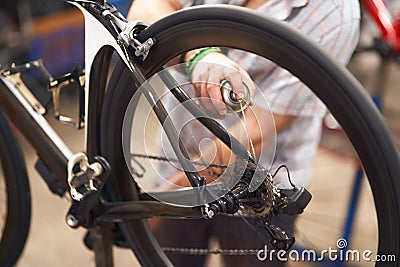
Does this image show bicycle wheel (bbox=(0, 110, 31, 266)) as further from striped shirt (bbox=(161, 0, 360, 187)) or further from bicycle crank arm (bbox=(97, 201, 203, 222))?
striped shirt (bbox=(161, 0, 360, 187))

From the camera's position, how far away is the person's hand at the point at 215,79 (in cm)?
69

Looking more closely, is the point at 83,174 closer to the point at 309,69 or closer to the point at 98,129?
the point at 98,129

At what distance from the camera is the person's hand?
0.69 metres

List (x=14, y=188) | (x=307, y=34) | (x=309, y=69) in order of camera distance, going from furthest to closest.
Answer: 1. (x=14, y=188)
2. (x=307, y=34)
3. (x=309, y=69)

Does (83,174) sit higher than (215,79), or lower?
lower

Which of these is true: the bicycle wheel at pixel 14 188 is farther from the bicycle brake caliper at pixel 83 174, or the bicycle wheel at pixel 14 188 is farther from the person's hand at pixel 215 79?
the person's hand at pixel 215 79

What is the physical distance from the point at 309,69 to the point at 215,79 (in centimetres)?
13

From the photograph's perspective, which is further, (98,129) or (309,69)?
(98,129)

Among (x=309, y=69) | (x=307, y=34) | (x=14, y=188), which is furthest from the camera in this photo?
(x=14, y=188)

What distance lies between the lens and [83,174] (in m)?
0.82

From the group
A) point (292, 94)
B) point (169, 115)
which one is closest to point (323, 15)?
point (292, 94)

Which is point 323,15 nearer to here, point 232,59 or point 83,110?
point 232,59

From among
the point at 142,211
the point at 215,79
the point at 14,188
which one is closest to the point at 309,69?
the point at 215,79

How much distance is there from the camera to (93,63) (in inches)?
30.6
